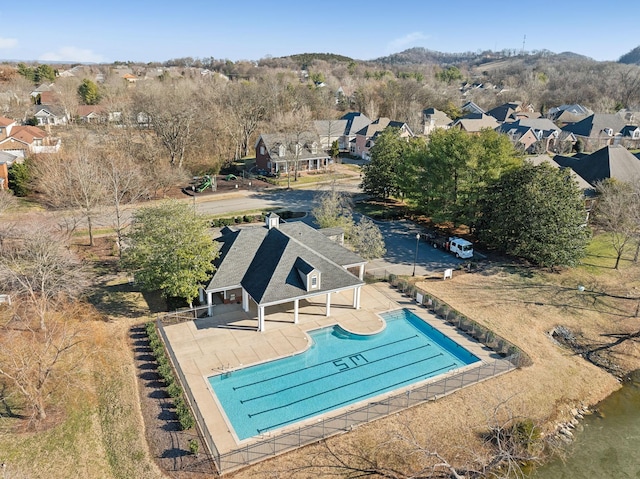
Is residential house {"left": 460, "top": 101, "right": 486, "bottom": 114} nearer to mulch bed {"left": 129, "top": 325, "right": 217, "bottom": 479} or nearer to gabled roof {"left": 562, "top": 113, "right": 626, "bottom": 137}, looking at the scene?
gabled roof {"left": 562, "top": 113, "right": 626, "bottom": 137}

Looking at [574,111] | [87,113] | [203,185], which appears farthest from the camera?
[574,111]

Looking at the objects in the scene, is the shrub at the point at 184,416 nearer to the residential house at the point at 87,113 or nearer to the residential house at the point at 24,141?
the residential house at the point at 24,141

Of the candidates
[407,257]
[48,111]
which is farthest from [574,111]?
[48,111]

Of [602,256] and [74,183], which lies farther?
[74,183]

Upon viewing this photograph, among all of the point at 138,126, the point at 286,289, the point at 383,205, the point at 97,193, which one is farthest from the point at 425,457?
the point at 138,126

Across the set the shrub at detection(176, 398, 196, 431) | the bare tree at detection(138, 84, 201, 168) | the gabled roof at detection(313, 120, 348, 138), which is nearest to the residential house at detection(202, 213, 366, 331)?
the shrub at detection(176, 398, 196, 431)

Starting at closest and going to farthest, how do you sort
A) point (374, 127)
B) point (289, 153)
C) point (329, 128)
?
1. point (289, 153)
2. point (329, 128)
3. point (374, 127)

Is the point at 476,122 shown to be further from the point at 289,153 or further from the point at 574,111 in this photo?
the point at 289,153

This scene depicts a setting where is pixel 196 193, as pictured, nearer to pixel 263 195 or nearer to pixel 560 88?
pixel 263 195
